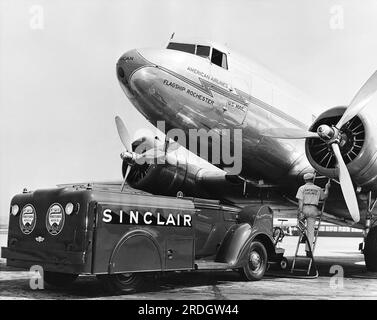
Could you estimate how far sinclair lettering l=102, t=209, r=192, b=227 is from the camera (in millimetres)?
6840

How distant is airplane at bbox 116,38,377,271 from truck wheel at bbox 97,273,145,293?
4.19 metres

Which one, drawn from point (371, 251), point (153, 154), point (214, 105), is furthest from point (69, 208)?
point (371, 251)

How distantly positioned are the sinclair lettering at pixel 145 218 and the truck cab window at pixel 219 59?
4658 millimetres

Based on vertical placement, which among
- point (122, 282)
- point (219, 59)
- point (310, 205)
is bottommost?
point (122, 282)

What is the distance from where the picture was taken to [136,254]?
701cm

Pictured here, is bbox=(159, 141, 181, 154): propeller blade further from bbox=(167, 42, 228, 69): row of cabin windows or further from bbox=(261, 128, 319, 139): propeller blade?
bbox=(261, 128, 319, 139): propeller blade

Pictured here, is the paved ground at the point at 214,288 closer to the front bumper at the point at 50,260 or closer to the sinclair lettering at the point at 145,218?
the front bumper at the point at 50,260

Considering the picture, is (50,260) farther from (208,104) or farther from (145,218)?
(208,104)

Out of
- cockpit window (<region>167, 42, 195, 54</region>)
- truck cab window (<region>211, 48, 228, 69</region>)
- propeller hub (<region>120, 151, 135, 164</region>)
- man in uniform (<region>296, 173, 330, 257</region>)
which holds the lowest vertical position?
man in uniform (<region>296, 173, 330, 257</region>)

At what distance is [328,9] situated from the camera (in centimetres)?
984

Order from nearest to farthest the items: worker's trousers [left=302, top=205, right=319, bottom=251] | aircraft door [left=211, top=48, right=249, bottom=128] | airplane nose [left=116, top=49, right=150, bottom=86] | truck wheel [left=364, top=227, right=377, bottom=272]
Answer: airplane nose [left=116, top=49, right=150, bottom=86], worker's trousers [left=302, top=205, right=319, bottom=251], aircraft door [left=211, top=48, right=249, bottom=128], truck wheel [left=364, top=227, right=377, bottom=272]

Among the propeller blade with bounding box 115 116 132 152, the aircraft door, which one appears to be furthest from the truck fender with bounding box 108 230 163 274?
the propeller blade with bounding box 115 116 132 152

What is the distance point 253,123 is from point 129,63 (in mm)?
3500
